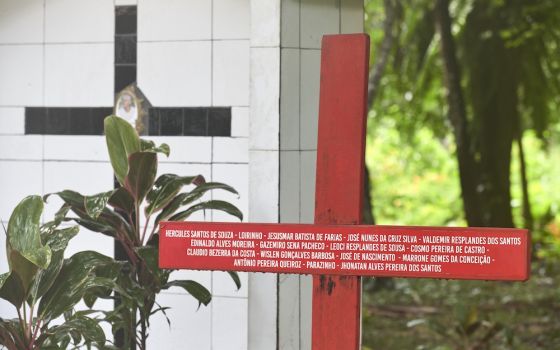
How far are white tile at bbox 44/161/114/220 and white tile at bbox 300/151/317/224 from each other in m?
0.99

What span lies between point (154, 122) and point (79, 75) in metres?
0.46

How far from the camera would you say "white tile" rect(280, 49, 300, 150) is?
13.6 ft

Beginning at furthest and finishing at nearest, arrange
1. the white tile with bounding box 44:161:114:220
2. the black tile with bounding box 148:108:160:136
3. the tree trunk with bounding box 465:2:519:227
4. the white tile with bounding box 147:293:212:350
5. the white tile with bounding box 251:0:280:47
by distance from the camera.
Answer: the tree trunk with bounding box 465:2:519:227, the white tile with bounding box 44:161:114:220, the black tile with bounding box 148:108:160:136, the white tile with bounding box 147:293:212:350, the white tile with bounding box 251:0:280:47

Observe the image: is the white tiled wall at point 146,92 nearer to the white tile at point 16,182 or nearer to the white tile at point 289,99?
the white tile at point 16,182

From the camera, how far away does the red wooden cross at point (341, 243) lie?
290 centimetres

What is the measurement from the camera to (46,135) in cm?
483

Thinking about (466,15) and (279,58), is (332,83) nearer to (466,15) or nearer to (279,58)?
(279,58)

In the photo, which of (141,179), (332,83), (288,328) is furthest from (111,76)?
(332,83)

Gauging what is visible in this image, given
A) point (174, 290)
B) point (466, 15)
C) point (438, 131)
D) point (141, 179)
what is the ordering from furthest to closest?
point (438, 131)
point (466, 15)
point (174, 290)
point (141, 179)

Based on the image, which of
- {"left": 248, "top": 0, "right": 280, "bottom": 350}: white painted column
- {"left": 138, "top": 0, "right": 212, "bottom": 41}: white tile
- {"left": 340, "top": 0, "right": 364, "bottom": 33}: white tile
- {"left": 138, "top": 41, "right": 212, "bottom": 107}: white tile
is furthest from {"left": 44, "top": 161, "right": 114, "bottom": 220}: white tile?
{"left": 340, "top": 0, "right": 364, "bottom": 33}: white tile

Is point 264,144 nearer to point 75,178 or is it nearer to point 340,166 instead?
point 340,166

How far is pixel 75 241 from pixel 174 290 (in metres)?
0.59

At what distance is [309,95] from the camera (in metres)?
4.31

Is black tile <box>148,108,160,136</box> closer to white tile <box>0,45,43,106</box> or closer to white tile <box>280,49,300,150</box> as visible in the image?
white tile <box>0,45,43,106</box>
